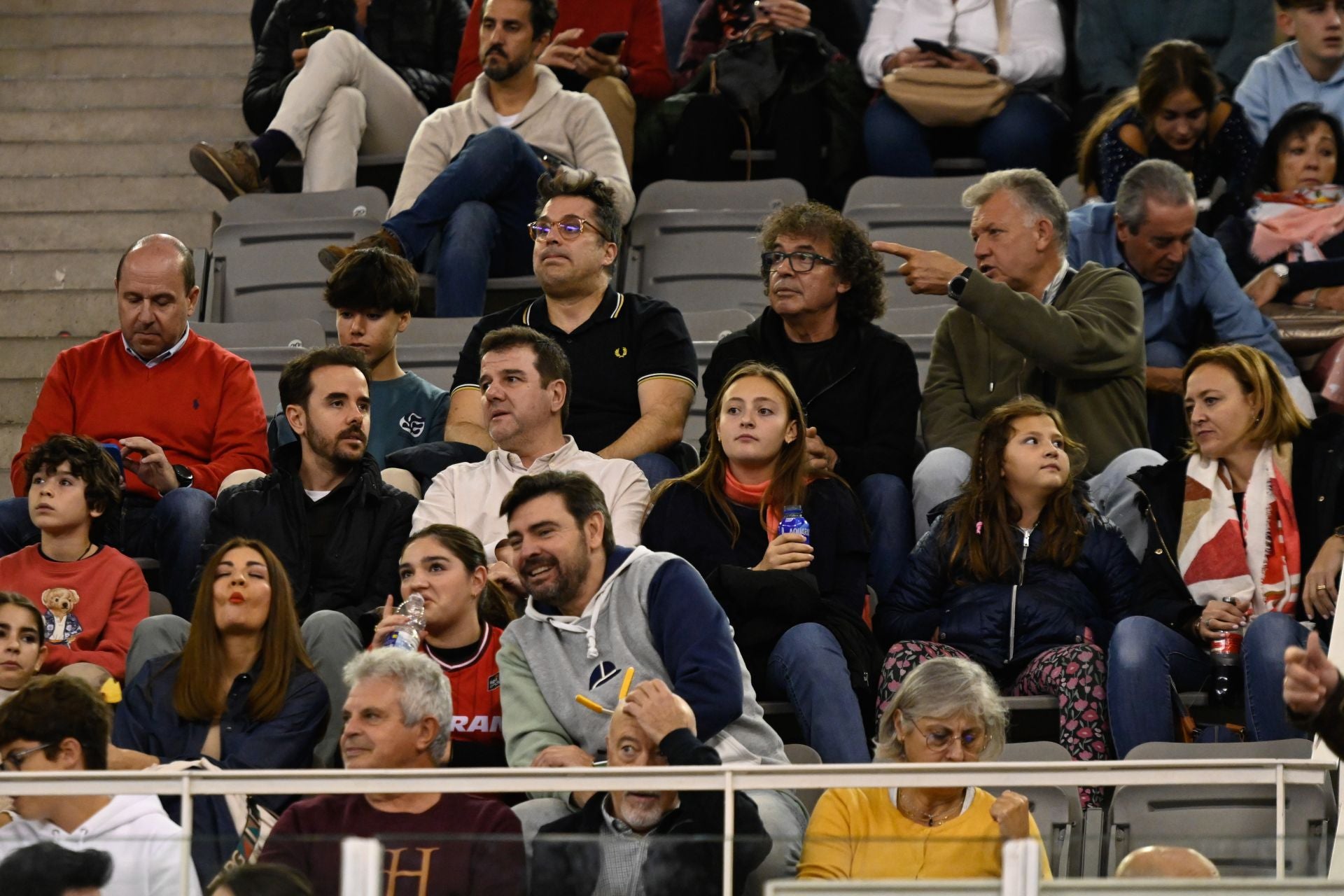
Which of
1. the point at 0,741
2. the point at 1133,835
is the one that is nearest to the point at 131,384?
the point at 0,741

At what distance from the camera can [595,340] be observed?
4.66 m

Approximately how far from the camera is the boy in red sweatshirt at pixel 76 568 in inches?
156

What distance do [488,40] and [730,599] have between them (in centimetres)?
248

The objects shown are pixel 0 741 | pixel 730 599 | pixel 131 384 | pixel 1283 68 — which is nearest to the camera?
pixel 0 741

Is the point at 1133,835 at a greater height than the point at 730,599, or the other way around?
the point at 730,599

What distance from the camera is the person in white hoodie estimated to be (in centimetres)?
242

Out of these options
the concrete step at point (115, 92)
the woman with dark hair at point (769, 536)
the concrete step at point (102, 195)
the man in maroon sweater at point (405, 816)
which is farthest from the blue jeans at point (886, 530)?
the concrete step at point (115, 92)

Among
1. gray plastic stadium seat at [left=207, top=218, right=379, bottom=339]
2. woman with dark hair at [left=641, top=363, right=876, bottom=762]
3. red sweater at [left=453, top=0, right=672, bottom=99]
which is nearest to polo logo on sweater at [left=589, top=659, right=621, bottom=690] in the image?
woman with dark hair at [left=641, top=363, right=876, bottom=762]

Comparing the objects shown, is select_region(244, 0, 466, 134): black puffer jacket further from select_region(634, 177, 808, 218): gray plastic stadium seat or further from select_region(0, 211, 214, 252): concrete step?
select_region(634, 177, 808, 218): gray plastic stadium seat

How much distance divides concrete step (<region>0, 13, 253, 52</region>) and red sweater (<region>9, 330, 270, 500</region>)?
2.76 m

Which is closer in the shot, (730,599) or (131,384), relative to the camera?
(730,599)

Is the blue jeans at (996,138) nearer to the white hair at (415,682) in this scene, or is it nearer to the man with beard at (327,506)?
the man with beard at (327,506)

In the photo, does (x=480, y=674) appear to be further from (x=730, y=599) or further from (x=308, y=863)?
(x=308, y=863)

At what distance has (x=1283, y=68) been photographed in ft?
19.0
